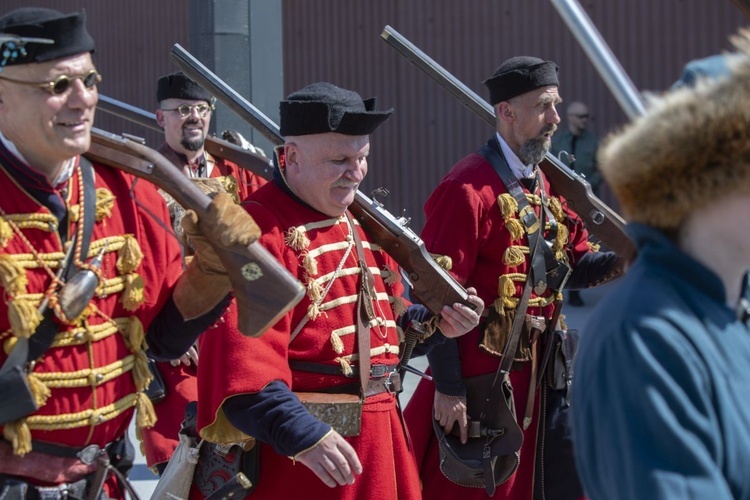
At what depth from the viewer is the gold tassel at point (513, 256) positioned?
482cm

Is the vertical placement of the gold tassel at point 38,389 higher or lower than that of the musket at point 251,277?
lower

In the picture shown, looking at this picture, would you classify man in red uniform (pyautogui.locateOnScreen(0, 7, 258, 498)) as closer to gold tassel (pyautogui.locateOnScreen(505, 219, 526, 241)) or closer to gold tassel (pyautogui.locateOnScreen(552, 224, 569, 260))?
gold tassel (pyautogui.locateOnScreen(505, 219, 526, 241))

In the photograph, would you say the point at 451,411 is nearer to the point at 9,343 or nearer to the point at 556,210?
the point at 556,210

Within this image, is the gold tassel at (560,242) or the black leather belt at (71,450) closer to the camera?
the black leather belt at (71,450)

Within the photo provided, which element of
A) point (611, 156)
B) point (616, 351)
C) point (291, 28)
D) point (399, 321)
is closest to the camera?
point (616, 351)

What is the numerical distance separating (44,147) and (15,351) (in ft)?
1.67

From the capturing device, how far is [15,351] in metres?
2.96

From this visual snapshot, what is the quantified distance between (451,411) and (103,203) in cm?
209

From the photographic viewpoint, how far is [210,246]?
314 cm

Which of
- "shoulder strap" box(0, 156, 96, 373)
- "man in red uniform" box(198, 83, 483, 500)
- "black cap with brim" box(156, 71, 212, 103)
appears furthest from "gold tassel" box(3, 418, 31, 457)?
"black cap with brim" box(156, 71, 212, 103)

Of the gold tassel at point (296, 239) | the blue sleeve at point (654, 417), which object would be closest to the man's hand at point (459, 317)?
the gold tassel at point (296, 239)

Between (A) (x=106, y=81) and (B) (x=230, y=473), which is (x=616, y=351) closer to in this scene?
(B) (x=230, y=473)

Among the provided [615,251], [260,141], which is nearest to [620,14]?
[260,141]

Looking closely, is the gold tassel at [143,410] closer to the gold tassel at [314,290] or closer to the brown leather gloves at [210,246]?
the brown leather gloves at [210,246]
